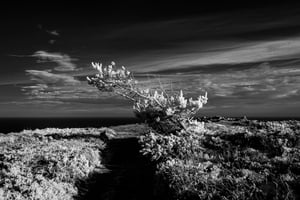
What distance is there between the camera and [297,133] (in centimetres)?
1806

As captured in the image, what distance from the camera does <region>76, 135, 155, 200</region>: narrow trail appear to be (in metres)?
13.0

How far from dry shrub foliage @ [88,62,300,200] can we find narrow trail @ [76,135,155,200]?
2.78 feet

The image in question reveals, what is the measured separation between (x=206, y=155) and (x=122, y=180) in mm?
3898

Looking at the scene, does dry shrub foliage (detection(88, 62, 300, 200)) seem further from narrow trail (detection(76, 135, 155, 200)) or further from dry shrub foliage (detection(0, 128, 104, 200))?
dry shrub foliage (detection(0, 128, 104, 200))

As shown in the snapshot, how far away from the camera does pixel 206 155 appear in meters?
14.6

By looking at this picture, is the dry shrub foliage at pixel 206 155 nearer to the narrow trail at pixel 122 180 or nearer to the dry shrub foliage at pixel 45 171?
the narrow trail at pixel 122 180

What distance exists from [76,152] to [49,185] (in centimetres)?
505

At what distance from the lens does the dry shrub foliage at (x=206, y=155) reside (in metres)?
9.87

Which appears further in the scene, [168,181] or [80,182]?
[80,182]

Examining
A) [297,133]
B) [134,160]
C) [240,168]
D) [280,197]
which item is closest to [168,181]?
[240,168]

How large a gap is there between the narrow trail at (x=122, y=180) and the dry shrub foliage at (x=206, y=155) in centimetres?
85

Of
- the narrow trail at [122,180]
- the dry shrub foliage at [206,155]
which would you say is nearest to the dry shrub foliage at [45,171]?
the narrow trail at [122,180]

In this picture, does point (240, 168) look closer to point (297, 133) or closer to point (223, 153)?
point (223, 153)

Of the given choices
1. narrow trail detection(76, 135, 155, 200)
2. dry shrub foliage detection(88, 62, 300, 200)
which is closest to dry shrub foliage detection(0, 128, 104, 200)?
narrow trail detection(76, 135, 155, 200)
